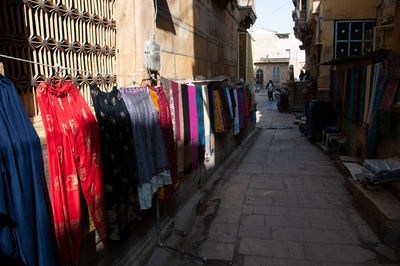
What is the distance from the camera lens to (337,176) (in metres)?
6.99

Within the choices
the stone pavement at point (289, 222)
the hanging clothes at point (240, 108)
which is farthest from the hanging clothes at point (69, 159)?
the hanging clothes at point (240, 108)

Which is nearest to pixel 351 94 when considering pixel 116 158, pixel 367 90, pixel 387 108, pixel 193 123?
pixel 367 90

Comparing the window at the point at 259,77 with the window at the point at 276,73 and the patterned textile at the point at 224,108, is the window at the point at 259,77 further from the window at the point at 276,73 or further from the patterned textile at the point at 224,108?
the patterned textile at the point at 224,108

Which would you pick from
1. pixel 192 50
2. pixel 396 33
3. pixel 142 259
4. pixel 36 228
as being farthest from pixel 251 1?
pixel 36 228

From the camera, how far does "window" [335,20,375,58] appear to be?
1073 centimetres

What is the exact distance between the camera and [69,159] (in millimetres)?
2195

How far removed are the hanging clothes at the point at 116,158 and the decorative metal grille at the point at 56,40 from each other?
41 cm

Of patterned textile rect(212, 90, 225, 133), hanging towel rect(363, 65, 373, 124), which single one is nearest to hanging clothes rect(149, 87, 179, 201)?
patterned textile rect(212, 90, 225, 133)

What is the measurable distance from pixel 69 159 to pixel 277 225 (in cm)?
348

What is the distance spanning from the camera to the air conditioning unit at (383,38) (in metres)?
8.16

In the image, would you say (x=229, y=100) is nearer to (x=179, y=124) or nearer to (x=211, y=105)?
(x=211, y=105)

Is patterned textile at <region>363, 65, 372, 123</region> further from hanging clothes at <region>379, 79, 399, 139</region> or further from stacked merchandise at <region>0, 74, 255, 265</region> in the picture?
stacked merchandise at <region>0, 74, 255, 265</region>

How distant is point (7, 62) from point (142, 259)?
2513 mm

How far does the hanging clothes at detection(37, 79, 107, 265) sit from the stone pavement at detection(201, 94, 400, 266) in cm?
206
